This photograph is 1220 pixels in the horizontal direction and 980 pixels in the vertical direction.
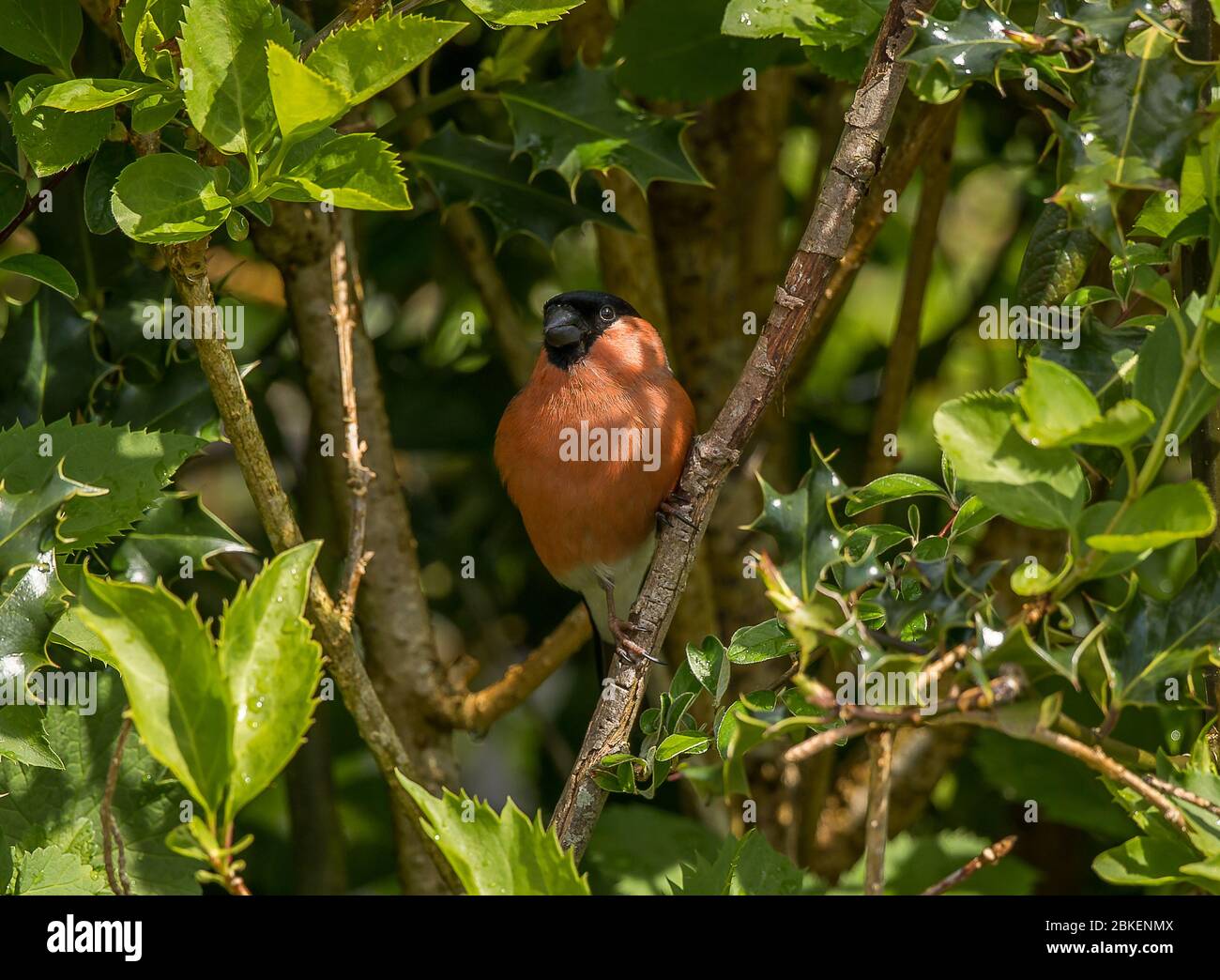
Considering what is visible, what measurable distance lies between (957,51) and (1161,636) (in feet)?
2.72

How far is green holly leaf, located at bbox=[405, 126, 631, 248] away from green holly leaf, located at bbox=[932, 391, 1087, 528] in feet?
5.26

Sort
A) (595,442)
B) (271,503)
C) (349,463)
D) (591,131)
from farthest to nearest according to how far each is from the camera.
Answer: (595,442), (591,131), (349,463), (271,503)

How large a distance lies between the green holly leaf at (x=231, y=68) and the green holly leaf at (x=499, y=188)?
1234 mm

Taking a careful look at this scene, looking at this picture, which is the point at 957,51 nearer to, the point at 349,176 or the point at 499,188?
the point at 349,176

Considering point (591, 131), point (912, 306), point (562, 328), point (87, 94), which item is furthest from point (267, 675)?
point (912, 306)

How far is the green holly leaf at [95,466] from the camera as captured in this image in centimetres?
197

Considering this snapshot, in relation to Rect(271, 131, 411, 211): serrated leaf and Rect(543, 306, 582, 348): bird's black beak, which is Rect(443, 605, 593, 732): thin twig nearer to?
Rect(543, 306, 582, 348): bird's black beak

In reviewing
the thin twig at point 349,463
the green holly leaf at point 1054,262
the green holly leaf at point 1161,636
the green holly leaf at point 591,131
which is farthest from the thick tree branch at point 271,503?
the green holly leaf at point 1054,262

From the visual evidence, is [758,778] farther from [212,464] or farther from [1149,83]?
[1149,83]

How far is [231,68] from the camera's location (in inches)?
67.9

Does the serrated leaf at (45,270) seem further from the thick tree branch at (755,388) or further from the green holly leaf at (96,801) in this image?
the thick tree branch at (755,388)

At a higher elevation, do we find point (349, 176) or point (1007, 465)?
point (349, 176)

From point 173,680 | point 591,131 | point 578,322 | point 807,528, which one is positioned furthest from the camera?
point 578,322

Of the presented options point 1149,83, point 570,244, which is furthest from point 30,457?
point 570,244
